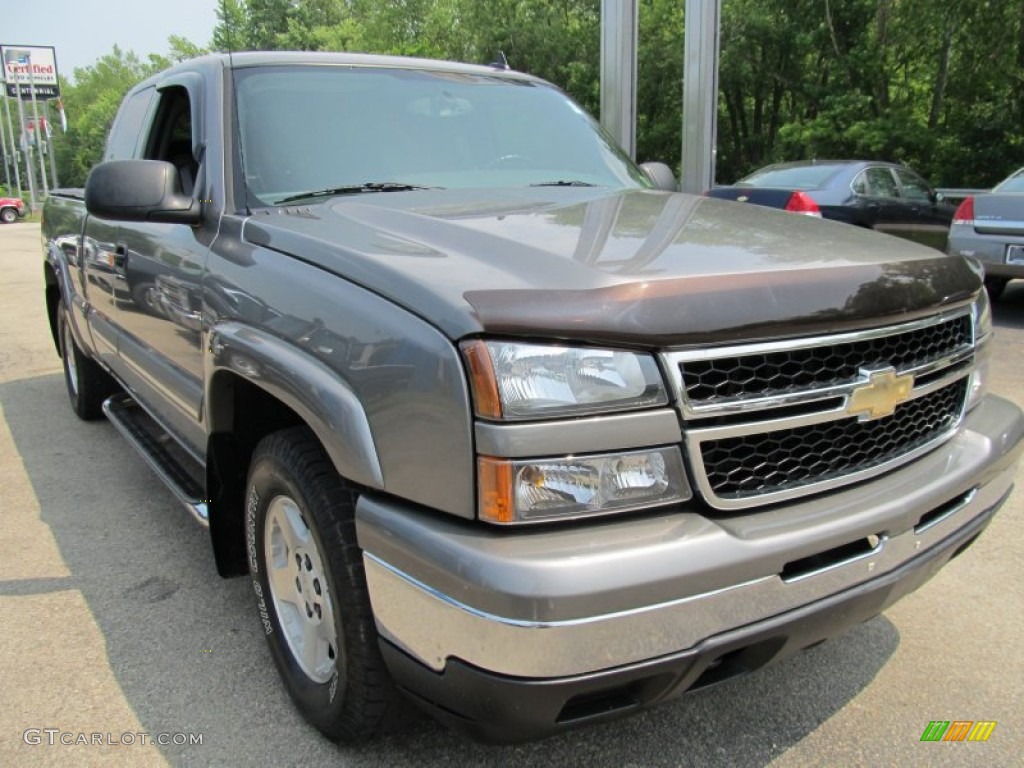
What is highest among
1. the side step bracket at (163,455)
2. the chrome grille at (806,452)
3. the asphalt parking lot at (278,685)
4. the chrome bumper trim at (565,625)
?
the chrome grille at (806,452)

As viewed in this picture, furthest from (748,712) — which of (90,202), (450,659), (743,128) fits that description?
(743,128)

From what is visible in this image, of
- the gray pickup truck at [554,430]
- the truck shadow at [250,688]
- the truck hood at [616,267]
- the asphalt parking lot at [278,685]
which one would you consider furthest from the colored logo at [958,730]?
the truck hood at [616,267]

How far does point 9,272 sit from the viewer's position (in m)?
15.8

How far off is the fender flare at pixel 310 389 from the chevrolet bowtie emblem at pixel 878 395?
1.05 m

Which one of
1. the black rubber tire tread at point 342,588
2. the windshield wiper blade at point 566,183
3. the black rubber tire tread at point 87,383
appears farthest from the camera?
the black rubber tire tread at point 87,383

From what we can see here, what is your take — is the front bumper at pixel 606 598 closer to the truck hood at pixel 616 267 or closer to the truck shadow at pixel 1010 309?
the truck hood at pixel 616 267

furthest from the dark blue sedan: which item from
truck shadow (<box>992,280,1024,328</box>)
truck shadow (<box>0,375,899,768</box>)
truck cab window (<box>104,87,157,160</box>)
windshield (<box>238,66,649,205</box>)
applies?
truck shadow (<box>0,375,899,768</box>)

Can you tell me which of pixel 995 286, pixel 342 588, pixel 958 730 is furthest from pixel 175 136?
pixel 995 286

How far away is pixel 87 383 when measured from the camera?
5352 mm

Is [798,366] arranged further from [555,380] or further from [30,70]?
[30,70]

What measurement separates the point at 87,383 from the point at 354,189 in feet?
11.3

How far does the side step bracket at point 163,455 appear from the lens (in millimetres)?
3035

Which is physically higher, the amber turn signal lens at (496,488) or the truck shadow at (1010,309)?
the amber turn signal lens at (496,488)

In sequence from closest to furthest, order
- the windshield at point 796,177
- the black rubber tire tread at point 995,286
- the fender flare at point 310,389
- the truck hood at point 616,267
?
the truck hood at point 616,267
the fender flare at point 310,389
the black rubber tire tread at point 995,286
the windshield at point 796,177
